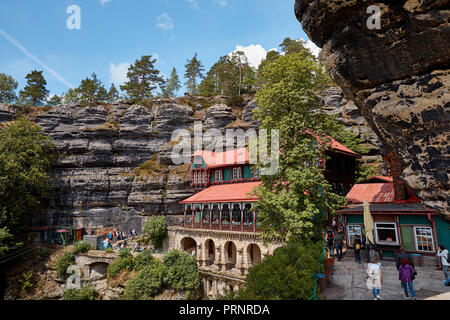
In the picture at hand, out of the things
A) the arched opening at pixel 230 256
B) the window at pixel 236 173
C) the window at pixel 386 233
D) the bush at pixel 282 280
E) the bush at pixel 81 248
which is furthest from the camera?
the window at pixel 236 173

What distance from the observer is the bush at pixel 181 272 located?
24.0m

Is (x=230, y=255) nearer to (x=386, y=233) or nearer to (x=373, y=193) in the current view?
(x=373, y=193)

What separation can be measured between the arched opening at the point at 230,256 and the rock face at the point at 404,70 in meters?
20.9

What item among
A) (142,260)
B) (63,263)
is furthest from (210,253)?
(63,263)

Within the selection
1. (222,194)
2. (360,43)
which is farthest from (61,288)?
(360,43)

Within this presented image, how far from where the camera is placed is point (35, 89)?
51.8 meters

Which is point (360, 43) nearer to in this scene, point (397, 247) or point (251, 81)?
point (397, 247)

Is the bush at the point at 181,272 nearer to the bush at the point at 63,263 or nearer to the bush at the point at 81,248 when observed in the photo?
the bush at the point at 81,248

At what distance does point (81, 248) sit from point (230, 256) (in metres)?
18.2

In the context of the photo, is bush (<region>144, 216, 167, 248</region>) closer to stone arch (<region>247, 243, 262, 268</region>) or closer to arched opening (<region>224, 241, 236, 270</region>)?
arched opening (<region>224, 241, 236, 270</region>)

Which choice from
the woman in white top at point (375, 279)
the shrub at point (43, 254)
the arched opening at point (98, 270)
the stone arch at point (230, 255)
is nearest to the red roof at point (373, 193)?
the woman in white top at point (375, 279)

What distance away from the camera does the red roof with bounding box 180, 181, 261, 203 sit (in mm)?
27500

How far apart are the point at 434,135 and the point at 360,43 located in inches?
155
